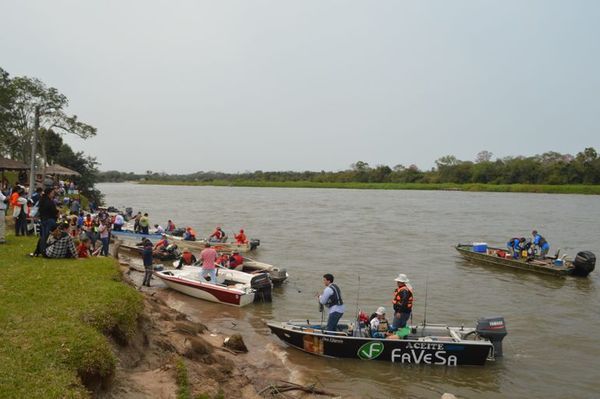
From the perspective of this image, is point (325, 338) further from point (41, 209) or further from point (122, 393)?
point (41, 209)

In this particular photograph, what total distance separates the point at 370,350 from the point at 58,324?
7914 mm

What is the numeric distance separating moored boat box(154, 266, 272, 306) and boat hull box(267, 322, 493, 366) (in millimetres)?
5226

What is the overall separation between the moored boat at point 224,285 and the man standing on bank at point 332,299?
17.8ft

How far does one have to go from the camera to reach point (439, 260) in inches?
1185

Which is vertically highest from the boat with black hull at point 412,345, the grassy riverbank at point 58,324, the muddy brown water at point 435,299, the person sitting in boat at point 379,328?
the grassy riverbank at point 58,324

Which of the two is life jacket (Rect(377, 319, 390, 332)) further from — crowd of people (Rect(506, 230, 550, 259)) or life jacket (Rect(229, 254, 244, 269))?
crowd of people (Rect(506, 230, 550, 259))

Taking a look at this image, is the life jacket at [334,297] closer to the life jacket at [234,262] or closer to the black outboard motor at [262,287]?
the black outboard motor at [262,287]

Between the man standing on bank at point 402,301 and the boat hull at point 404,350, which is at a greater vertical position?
the man standing on bank at point 402,301

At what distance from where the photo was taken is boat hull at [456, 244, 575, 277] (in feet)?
80.8

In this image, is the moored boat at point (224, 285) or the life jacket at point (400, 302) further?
the moored boat at point (224, 285)

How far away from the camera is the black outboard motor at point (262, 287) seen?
18.1 m

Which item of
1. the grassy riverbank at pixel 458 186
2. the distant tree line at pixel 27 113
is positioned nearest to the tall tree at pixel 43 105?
the distant tree line at pixel 27 113

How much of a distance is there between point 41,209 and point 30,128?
34745 millimetres

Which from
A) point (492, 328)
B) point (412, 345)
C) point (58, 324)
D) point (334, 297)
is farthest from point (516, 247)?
point (58, 324)
